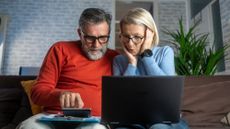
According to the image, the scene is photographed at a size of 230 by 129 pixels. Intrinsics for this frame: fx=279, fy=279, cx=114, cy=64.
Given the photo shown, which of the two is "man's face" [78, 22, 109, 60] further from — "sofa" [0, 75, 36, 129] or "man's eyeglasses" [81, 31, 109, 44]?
"sofa" [0, 75, 36, 129]

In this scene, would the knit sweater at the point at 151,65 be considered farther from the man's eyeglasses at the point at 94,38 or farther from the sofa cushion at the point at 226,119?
the sofa cushion at the point at 226,119

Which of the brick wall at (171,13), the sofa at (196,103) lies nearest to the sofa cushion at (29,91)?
the sofa at (196,103)

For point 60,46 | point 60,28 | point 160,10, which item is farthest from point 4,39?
point 60,46

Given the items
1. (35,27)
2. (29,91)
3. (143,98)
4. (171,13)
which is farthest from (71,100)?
(171,13)

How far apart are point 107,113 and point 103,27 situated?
571 mm

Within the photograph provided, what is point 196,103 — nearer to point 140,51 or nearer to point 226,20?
point 140,51

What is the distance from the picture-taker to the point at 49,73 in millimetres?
1411

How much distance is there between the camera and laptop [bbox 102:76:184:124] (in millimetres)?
1012

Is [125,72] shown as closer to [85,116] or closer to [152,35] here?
[152,35]

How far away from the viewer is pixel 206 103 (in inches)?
65.9

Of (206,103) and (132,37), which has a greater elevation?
(132,37)

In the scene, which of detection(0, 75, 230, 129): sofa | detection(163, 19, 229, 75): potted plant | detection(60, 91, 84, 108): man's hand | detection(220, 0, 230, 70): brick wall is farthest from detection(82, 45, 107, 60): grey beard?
detection(220, 0, 230, 70): brick wall

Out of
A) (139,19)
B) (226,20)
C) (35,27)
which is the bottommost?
(139,19)

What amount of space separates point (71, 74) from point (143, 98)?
56 cm
